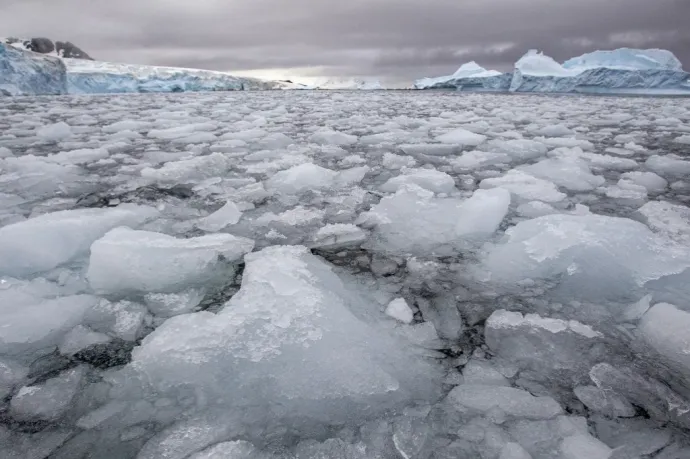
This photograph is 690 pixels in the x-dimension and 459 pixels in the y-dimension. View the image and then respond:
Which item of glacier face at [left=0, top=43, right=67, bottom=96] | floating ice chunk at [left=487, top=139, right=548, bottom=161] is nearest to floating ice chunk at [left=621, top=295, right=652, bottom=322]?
floating ice chunk at [left=487, top=139, right=548, bottom=161]

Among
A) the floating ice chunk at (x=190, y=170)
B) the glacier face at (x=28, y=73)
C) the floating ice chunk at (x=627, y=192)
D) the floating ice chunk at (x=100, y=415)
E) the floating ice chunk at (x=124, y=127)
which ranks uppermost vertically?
the glacier face at (x=28, y=73)

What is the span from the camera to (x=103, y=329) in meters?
1.29

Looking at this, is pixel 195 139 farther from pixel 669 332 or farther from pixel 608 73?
pixel 608 73

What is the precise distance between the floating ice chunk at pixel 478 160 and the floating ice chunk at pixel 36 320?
2.87m

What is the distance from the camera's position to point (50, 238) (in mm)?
1758

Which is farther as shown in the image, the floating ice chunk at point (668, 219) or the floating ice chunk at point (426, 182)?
the floating ice chunk at point (426, 182)

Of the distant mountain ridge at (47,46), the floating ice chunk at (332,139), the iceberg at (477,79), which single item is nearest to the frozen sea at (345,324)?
the floating ice chunk at (332,139)

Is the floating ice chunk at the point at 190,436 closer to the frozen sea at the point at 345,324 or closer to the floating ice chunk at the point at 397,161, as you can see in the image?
the frozen sea at the point at 345,324

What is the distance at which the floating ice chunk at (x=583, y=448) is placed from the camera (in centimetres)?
87

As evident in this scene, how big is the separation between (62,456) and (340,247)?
126 cm

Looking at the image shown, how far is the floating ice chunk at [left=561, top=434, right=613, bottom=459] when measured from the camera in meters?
0.87

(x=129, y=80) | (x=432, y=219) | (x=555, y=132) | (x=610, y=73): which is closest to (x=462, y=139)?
(x=555, y=132)

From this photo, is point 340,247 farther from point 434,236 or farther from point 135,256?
point 135,256

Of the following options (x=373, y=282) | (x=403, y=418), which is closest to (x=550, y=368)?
(x=403, y=418)
